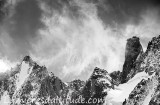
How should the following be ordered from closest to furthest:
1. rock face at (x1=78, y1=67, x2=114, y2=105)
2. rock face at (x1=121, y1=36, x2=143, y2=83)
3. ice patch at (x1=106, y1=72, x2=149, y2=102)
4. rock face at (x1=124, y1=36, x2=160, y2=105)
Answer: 1. rock face at (x1=124, y1=36, x2=160, y2=105)
2. ice patch at (x1=106, y1=72, x2=149, y2=102)
3. rock face at (x1=78, y1=67, x2=114, y2=105)
4. rock face at (x1=121, y1=36, x2=143, y2=83)

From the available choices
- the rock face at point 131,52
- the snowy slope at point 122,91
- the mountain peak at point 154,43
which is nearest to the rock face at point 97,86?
the snowy slope at point 122,91

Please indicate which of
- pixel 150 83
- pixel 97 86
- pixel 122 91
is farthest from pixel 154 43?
pixel 97 86

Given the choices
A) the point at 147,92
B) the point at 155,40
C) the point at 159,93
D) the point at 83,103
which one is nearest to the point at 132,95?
the point at 147,92

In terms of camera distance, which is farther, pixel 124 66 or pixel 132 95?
pixel 124 66

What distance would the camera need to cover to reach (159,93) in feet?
293

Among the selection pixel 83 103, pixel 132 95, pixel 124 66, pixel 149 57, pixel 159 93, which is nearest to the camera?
pixel 159 93

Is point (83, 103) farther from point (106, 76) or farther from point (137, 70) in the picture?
point (137, 70)

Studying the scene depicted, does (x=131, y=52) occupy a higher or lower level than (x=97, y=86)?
higher

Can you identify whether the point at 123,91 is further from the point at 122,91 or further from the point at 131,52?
the point at 131,52

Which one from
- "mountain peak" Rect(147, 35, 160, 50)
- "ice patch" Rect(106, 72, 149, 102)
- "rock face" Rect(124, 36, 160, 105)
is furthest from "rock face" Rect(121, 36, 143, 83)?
"rock face" Rect(124, 36, 160, 105)

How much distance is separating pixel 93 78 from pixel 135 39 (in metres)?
34.1

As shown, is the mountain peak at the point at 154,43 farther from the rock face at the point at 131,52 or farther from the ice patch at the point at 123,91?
the rock face at the point at 131,52

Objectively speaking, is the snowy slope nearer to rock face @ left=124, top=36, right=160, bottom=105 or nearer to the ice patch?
the ice patch

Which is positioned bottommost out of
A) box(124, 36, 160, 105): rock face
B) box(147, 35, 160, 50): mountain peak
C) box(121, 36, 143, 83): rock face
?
box(124, 36, 160, 105): rock face
